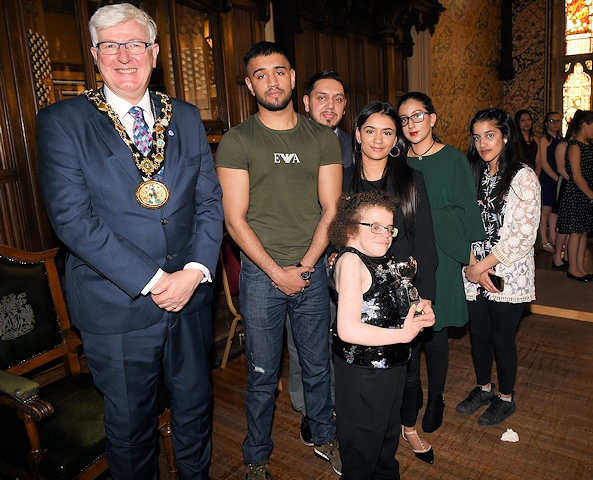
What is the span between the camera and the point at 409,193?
2.04 meters

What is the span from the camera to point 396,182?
6.77 ft

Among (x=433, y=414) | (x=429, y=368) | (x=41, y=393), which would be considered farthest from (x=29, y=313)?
(x=433, y=414)

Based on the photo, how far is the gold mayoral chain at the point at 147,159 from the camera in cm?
162

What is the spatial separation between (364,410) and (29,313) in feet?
4.70

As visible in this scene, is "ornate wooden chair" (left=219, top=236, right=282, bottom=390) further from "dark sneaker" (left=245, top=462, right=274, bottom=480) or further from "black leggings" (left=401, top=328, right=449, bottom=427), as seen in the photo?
"black leggings" (left=401, top=328, right=449, bottom=427)

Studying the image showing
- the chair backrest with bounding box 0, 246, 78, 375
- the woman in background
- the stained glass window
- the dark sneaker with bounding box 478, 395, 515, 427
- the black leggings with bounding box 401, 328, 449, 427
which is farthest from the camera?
the stained glass window

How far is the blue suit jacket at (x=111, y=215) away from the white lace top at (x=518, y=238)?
1.41 metres

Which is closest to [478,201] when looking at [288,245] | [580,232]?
[288,245]

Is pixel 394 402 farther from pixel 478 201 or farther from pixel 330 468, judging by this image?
pixel 478 201

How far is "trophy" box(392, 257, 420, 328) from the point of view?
1.77 m

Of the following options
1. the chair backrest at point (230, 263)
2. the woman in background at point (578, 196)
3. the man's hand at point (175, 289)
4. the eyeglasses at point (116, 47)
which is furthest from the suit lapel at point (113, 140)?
the woman in background at point (578, 196)

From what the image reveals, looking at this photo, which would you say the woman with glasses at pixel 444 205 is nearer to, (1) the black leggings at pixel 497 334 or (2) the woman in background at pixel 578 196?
(1) the black leggings at pixel 497 334

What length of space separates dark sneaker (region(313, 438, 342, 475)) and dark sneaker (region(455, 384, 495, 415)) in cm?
81

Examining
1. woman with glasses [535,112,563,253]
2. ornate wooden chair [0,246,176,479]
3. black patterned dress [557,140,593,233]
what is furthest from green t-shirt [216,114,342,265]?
woman with glasses [535,112,563,253]
